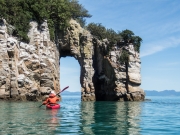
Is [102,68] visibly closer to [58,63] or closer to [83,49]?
[83,49]

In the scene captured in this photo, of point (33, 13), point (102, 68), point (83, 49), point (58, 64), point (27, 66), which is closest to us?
point (27, 66)

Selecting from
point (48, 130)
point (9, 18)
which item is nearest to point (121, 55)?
point (9, 18)

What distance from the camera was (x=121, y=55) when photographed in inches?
2030

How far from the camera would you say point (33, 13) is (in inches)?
1741

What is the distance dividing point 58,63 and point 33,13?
36.7 ft

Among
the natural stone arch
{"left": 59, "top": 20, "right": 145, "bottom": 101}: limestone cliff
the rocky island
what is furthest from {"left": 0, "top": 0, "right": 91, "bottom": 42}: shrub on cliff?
{"left": 59, "top": 20, "right": 145, "bottom": 101}: limestone cliff

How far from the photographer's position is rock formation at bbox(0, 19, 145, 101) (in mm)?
36875

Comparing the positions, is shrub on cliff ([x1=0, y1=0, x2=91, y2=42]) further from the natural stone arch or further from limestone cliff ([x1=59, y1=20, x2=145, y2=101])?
limestone cliff ([x1=59, y1=20, x2=145, y2=101])

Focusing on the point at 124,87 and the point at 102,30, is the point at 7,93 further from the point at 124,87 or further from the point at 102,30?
the point at 102,30

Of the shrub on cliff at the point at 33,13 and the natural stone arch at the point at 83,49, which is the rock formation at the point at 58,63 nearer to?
the natural stone arch at the point at 83,49

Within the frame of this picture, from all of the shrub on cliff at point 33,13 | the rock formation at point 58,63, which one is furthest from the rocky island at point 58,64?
the shrub on cliff at point 33,13

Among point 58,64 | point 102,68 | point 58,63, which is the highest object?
point 58,63

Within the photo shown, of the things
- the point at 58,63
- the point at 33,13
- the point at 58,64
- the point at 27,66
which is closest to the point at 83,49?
the point at 58,63

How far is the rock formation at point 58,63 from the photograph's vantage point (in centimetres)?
3688
